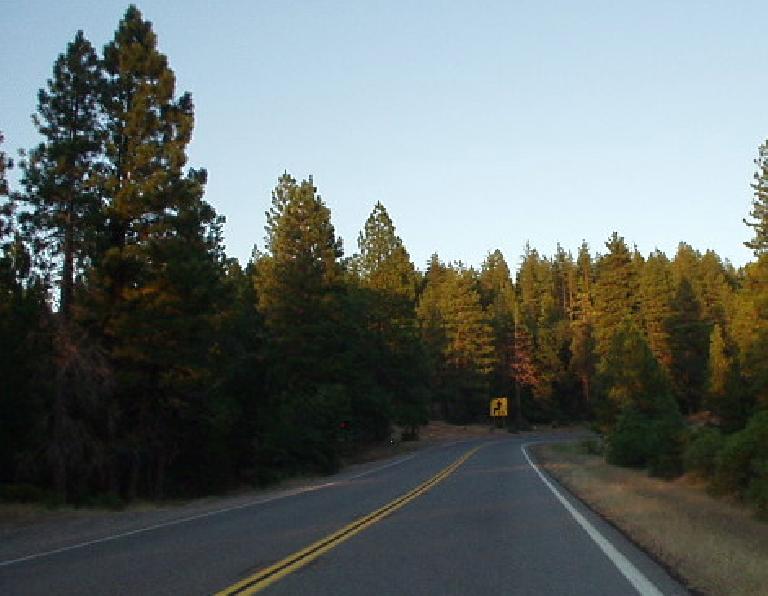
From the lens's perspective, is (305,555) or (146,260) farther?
(146,260)

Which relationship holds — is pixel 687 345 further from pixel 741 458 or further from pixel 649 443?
pixel 741 458

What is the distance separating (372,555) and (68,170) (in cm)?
2019

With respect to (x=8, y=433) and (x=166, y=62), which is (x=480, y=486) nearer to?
(x=8, y=433)

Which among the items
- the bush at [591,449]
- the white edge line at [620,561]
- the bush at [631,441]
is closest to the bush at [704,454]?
the bush at [631,441]

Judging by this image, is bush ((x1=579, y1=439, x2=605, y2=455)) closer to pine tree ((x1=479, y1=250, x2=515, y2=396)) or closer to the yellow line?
the yellow line

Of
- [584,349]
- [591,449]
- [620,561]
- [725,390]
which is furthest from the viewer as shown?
[584,349]

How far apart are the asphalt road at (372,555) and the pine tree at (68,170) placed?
11.8 m

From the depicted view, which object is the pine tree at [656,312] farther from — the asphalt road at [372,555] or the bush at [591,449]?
the asphalt road at [372,555]

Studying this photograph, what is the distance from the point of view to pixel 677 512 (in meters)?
17.5

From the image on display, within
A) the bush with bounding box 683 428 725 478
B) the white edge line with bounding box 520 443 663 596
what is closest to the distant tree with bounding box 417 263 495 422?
the bush with bounding box 683 428 725 478

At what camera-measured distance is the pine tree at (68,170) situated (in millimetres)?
27203

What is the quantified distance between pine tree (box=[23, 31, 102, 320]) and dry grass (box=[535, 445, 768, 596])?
17394 millimetres

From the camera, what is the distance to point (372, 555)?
11594mm

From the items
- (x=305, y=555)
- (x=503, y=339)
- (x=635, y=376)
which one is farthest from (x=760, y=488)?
(x=503, y=339)
